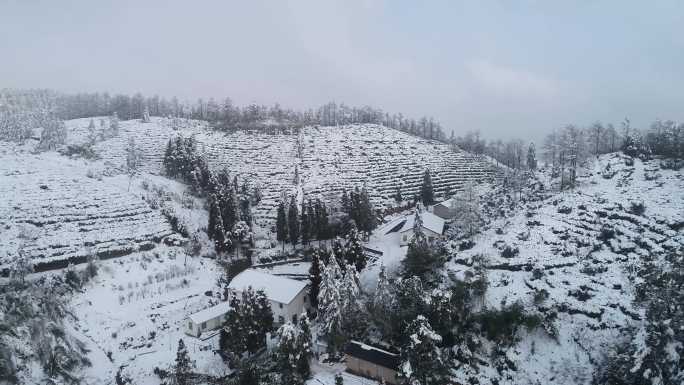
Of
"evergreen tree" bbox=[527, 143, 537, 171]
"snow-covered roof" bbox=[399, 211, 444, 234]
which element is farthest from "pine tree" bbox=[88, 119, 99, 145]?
"evergreen tree" bbox=[527, 143, 537, 171]

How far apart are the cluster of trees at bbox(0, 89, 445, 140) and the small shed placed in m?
78.6

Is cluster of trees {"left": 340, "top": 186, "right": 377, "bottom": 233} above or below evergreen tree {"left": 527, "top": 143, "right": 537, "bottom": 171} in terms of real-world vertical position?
below

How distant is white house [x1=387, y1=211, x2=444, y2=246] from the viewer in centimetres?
4434

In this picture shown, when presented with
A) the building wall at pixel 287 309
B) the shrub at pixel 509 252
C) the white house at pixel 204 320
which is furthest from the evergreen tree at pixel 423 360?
the white house at pixel 204 320

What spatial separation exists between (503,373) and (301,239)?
94.9 ft

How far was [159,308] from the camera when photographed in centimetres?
3331

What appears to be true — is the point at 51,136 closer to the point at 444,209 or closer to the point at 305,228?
the point at 305,228

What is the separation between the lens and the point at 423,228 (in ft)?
145

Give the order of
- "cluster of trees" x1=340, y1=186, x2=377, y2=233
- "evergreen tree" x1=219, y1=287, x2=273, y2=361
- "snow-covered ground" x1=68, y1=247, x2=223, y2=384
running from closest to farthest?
"evergreen tree" x1=219, y1=287, x2=273, y2=361 < "snow-covered ground" x1=68, y1=247, x2=223, y2=384 < "cluster of trees" x1=340, y1=186, x2=377, y2=233

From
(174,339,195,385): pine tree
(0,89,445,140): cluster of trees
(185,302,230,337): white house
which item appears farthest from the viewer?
(0,89,445,140): cluster of trees

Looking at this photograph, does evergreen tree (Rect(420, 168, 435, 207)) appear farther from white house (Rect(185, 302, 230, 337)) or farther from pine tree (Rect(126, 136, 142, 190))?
pine tree (Rect(126, 136, 142, 190))

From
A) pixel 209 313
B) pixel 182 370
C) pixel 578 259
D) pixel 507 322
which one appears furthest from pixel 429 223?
pixel 182 370

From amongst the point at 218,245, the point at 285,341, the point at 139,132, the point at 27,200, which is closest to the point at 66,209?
the point at 27,200

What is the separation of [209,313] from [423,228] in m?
24.3
